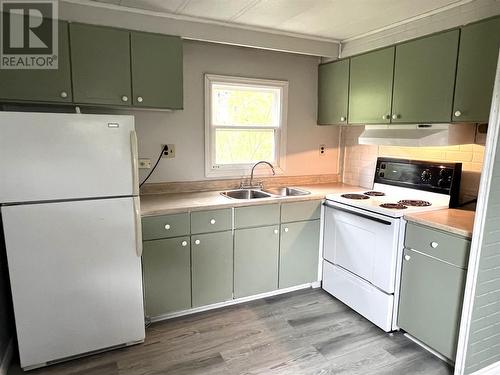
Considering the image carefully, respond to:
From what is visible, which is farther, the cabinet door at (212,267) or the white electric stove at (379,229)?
the cabinet door at (212,267)

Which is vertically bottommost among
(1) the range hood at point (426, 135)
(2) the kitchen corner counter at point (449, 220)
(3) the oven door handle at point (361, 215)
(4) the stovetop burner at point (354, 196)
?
(3) the oven door handle at point (361, 215)

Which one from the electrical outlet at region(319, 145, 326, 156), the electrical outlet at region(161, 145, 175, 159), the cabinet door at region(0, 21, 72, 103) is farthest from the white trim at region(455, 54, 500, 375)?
the cabinet door at region(0, 21, 72, 103)

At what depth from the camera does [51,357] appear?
2023mm

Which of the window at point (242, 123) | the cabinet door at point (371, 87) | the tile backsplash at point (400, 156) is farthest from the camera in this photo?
the window at point (242, 123)

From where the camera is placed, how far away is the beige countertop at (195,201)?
93.5 inches

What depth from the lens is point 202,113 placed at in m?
2.95

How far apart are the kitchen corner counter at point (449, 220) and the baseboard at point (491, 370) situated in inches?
33.3

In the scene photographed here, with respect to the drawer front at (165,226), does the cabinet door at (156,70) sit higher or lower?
higher

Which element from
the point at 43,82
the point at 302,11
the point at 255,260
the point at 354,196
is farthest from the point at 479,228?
the point at 43,82

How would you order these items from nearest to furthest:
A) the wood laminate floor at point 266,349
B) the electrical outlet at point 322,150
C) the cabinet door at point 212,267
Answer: the wood laminate floor at point 266,349
the cabinet door at point 212,267
the electrical outlet at point 322,150

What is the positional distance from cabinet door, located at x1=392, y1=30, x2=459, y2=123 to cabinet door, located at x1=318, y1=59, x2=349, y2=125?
22.1 inches

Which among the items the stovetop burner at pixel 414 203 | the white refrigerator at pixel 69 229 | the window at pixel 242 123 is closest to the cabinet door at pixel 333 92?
the window at pixel 242 123

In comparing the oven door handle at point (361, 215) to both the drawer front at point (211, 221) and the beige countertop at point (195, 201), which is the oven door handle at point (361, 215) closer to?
the beige countertop at point (195, 201)

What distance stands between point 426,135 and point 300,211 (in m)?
1.12
